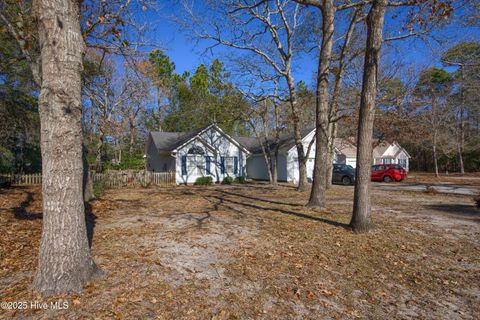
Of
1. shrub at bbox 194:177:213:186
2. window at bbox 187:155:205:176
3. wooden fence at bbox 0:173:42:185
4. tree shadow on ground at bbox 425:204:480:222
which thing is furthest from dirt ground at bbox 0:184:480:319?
window at bbox 187:155:205:176

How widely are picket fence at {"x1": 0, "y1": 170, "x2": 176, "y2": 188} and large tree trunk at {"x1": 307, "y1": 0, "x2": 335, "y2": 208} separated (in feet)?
41.3

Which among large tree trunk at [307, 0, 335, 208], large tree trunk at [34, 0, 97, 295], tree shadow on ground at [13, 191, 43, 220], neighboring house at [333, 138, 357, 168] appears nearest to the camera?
large tree trunk at [34, 0, 97, 295]

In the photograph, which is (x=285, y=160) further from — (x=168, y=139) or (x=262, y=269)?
(x=262, y=269)

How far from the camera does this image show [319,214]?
8.20m

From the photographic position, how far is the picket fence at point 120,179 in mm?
16031

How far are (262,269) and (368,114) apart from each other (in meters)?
4.30

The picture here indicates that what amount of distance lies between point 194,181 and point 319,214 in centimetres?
1376

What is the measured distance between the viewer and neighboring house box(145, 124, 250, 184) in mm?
20281

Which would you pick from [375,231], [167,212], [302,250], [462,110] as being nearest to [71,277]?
[302,250]

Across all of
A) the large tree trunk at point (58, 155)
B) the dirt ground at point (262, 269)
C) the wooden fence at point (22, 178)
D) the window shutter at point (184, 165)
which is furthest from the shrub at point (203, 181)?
the large tree trunk at point (58, 155)

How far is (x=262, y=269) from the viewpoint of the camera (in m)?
4.14

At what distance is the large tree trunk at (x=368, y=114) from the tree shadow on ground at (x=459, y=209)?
5.08 meters

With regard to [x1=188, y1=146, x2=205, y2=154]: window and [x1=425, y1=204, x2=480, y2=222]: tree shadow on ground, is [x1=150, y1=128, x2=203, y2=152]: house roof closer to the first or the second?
[x1=188, y1=146, x2=205, y2=154]: window

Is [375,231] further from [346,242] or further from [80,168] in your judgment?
[80,168]
